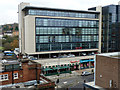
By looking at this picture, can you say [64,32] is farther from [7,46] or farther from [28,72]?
[7,46]

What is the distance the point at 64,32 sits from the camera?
2612 cm

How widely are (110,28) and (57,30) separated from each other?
10.9m

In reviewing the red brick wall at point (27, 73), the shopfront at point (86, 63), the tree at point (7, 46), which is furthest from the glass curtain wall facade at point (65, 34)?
the tree at point (7, 46)

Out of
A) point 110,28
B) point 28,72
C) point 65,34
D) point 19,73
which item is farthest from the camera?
point 110,28

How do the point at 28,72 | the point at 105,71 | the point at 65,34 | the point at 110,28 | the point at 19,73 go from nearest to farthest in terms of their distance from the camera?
the point at 105,71, the point at 19,73, the point at 28,72, the point at 65,34, the point at 110,28

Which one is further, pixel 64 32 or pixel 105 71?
pixel 64 32

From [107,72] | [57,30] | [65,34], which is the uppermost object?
[57,30]

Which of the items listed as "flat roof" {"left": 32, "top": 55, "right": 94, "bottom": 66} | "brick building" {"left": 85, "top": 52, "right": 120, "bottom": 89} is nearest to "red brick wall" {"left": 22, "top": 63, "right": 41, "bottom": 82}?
"brick building" {"left": 85, "top": 52, "right": 120, "bottom": 89}

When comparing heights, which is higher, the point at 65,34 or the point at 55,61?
the point at 65,34

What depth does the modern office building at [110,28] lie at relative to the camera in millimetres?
28781

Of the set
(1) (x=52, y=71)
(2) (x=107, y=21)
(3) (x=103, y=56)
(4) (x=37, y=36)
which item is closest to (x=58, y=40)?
(4) (x=37, y=36)

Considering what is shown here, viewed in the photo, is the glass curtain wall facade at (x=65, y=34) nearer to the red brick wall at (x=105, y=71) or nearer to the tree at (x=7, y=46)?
the red brick wall at (x=105, y=71)

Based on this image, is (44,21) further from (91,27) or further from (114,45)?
(114,45)

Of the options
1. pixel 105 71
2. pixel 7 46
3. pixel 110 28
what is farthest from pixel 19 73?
pixel 7 46
